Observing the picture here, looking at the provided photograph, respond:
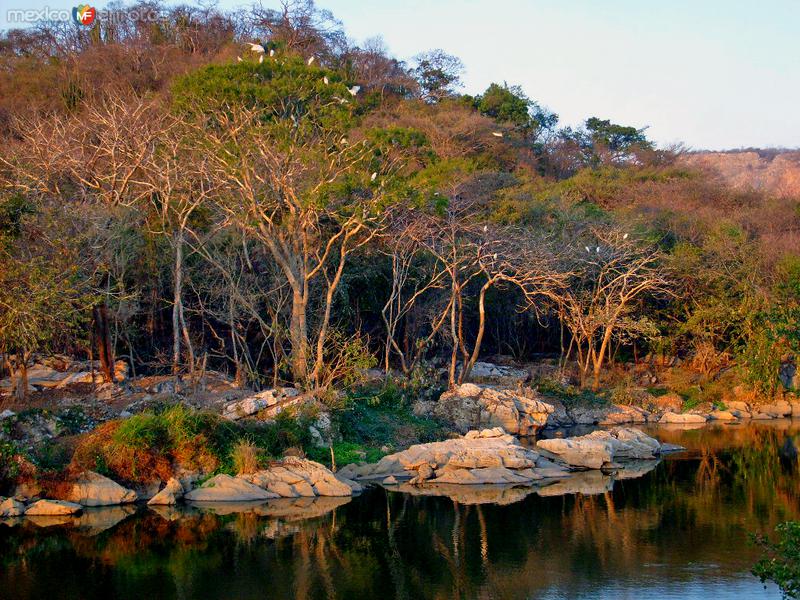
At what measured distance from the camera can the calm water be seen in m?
11.1

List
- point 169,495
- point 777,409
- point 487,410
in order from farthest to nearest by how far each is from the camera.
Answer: point 777,409
point 487,410
point 169,495

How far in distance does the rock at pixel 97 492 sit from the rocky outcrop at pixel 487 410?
27.1 feet

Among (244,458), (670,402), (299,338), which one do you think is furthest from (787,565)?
(670,402)

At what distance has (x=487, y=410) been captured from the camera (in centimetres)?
2255

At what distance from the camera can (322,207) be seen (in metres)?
20.4

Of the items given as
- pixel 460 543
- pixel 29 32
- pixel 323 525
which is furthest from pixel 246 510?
pixel 29 32

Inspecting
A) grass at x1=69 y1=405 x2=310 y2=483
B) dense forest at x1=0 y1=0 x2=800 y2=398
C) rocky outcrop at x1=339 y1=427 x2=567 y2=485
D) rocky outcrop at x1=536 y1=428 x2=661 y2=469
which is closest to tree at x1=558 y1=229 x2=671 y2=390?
dense forest at x1=0 y1=0 x2=800 y2=398

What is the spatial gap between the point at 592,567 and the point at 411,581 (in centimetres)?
241

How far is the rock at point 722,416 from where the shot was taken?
26328 mm

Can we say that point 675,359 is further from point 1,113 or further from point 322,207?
point 1,113

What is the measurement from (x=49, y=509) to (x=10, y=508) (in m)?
0.59

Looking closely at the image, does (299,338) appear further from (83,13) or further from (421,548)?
(83,13)

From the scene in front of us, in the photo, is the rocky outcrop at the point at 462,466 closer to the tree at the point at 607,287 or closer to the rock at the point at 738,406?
the tree at the point at 607,287

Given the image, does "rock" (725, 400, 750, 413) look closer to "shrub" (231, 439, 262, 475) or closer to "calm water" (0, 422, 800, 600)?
"calm water" (0, 422, 800, 600)
